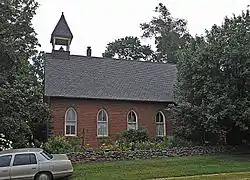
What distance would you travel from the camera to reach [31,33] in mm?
22625

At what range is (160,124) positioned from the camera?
29.2 meters

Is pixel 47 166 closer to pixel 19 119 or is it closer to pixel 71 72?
pixel 19 119

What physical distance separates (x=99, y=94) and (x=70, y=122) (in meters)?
3.08

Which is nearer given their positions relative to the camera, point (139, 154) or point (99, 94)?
point (139, 154)

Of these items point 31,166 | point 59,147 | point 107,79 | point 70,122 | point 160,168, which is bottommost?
point 160,168

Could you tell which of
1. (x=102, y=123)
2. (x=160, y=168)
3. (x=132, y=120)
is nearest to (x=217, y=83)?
(x=160, y=168)

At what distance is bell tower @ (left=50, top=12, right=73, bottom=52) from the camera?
3172 cm

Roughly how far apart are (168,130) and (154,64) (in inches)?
300

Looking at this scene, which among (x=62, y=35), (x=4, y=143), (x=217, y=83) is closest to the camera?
(x=4, y=143)

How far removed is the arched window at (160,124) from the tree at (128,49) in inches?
1341

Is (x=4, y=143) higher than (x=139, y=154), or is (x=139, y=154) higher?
(x=4, y=143)

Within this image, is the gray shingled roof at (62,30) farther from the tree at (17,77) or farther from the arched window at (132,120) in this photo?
the arched window at (132,120)

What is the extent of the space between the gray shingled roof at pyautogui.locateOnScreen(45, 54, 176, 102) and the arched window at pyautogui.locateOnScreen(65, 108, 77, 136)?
4.23 feet

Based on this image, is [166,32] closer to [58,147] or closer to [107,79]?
[107,79]
